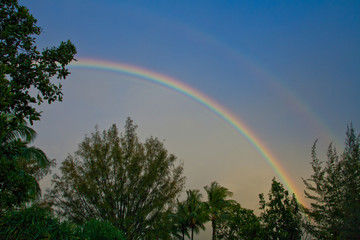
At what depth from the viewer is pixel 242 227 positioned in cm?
2116

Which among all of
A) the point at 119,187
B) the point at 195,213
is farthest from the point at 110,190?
the point at 195,213

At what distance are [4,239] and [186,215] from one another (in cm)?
3538

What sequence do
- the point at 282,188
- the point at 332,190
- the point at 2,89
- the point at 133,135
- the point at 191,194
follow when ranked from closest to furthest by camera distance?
the point at 2,89 < the point at 332,190 < the point at 282,188 < the point at 133,135 < the point at 191,194

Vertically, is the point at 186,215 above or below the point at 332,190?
above

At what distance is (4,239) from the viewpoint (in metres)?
9.12

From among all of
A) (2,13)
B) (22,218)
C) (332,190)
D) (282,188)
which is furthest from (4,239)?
(282,188)

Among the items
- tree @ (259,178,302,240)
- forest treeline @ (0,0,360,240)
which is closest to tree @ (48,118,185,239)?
forest treeline @ (0,0,360,240)

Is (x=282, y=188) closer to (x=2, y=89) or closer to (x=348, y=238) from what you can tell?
(x=348, y=238)

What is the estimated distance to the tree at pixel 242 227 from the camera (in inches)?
777

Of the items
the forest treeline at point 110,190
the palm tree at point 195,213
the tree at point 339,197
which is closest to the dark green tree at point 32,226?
the forest treeline at point 110,190

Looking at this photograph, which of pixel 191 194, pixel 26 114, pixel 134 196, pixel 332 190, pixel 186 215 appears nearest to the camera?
pixel 26 114

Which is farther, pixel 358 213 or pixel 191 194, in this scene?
pixel 191 194

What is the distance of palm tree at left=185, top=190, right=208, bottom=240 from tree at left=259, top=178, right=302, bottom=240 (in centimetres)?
2191

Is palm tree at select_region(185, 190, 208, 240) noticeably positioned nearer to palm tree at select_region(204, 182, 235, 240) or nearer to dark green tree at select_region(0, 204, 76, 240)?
palm tree at select_region(204, 182, 235, 240)
